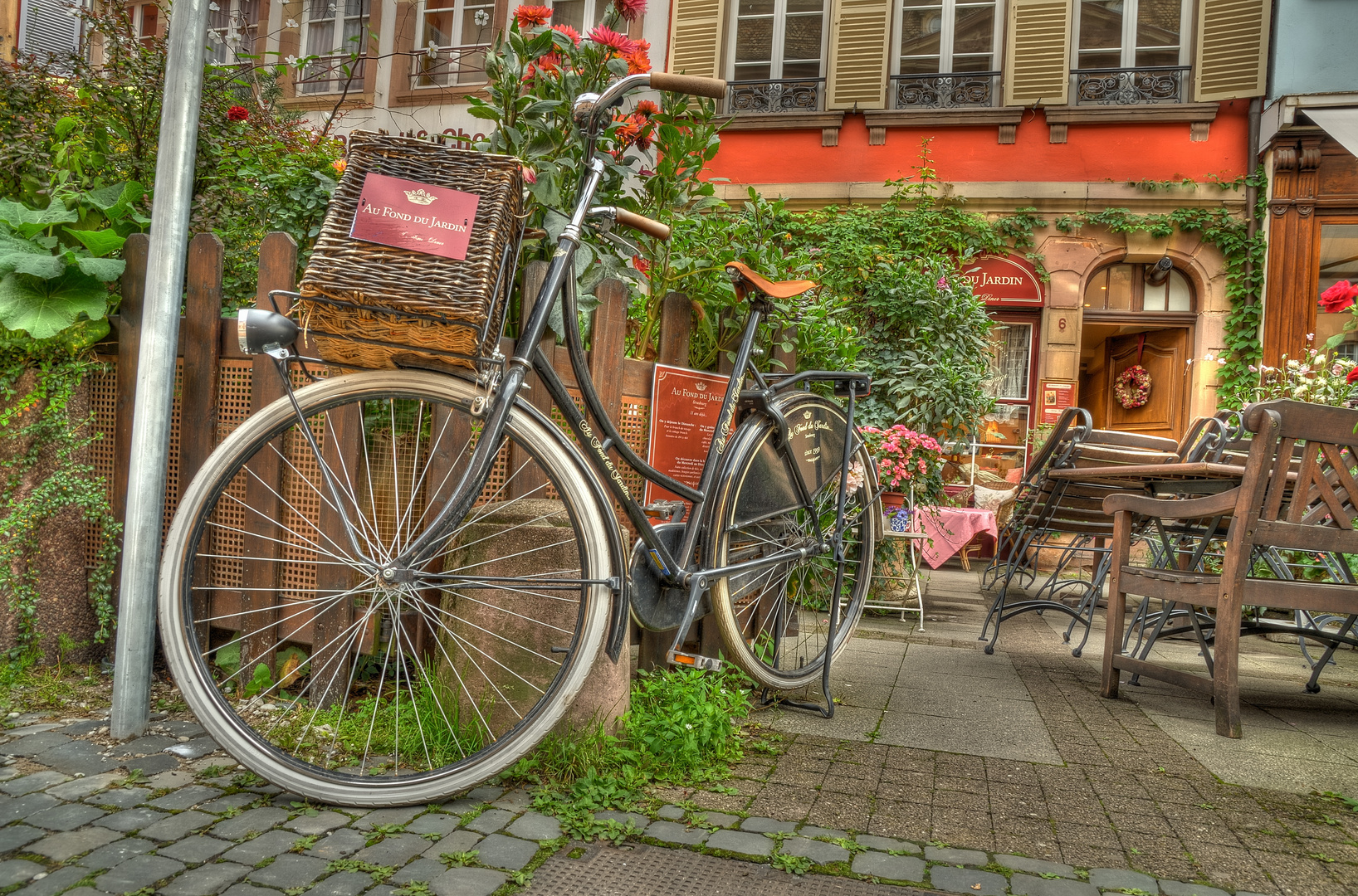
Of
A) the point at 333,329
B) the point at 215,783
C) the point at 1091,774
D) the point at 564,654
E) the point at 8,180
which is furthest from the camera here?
the point at 8,180

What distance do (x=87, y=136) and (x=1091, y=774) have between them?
4.02 metres

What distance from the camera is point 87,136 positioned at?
3410 mm

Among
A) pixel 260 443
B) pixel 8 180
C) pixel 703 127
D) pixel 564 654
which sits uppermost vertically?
pixel 703 127

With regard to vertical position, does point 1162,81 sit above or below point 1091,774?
above

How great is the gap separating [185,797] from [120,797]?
0.43 feet

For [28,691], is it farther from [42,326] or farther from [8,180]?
[8,180]

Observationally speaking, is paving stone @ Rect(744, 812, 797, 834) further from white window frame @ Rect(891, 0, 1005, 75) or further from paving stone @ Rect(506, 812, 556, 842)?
white window frame @ Rect(891, 0, 1005, 75)

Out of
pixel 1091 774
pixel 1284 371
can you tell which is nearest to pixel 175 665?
pixel 1091 774

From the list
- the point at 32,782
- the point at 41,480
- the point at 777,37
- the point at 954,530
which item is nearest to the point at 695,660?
the point at 32,782

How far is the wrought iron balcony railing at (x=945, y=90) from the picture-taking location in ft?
36.2

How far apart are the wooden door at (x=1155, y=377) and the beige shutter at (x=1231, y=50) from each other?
266 centimetres

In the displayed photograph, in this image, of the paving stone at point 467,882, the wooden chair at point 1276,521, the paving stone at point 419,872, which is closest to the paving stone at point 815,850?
the paving stone at point 467,882

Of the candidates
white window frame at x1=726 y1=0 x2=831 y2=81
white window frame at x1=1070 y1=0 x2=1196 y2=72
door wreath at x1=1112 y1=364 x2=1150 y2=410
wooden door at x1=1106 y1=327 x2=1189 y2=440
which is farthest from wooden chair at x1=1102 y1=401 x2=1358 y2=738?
white window frame at x1=726 y1=0 x2=831 y2=81

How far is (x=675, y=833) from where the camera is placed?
6.44ft
